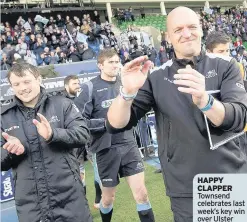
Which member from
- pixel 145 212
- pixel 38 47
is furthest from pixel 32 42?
pixel 145 212

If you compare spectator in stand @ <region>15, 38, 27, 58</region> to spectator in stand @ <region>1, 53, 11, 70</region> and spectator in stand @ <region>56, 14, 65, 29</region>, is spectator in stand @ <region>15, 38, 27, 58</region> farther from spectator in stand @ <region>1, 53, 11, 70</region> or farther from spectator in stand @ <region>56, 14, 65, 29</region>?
spectator in stand @ <region>56, 14, 65, 29</region>

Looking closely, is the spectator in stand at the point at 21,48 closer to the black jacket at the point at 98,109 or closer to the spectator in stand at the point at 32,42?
the spectator in stand at the point at 32,42

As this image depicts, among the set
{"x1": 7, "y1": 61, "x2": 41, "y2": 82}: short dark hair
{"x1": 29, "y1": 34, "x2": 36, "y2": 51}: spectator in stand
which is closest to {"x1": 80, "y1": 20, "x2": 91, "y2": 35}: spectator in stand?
{"x1": 29, "y1": 34, "x2": 36, "y2": 51}: spectator in stand

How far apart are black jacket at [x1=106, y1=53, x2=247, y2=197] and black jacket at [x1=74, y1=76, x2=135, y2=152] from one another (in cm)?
178

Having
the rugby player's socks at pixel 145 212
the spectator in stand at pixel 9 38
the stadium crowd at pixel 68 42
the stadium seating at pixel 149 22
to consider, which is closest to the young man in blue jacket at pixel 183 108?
the rugby player's socks at pixel 145 212

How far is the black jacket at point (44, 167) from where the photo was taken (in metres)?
2.63

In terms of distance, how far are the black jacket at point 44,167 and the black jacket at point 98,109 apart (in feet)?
3.86

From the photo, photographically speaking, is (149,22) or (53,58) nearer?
(53,58)

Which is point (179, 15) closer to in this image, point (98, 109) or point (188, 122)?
point (188, 122)

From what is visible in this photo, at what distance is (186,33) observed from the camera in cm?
206

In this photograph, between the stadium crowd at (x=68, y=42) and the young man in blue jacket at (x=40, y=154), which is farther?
the stadium crowd at (x=68, y=42)

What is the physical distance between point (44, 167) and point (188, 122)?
1.18 m

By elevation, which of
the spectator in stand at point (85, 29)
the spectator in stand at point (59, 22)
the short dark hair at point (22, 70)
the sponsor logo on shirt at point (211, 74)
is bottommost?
the sponsor logo on shirt at point (211, 74)

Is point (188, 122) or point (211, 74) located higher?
point (211, 74)
